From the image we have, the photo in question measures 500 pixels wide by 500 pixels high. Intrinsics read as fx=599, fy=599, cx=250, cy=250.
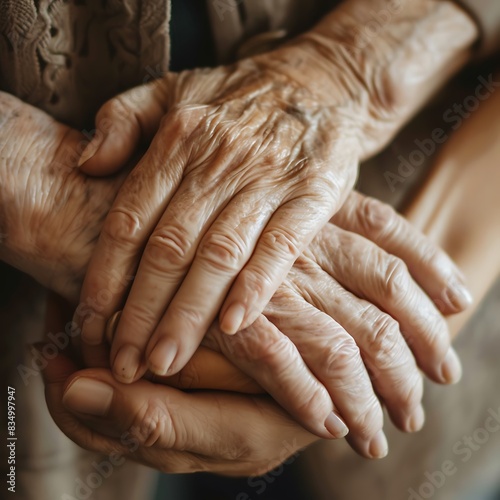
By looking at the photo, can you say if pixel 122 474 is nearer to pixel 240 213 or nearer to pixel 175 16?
pixel 240 213

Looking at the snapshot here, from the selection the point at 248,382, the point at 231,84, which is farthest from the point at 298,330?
the point at 231,84

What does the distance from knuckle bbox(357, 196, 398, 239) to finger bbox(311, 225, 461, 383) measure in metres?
0.04

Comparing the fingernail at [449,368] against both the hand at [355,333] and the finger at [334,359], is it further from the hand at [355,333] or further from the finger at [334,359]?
the finger at [334,359]

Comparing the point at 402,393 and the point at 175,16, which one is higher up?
the point at 175,16

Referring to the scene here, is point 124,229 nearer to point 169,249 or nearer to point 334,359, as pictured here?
point 169,249

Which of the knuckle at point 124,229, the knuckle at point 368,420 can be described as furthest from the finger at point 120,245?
the knuckle at point 368,420

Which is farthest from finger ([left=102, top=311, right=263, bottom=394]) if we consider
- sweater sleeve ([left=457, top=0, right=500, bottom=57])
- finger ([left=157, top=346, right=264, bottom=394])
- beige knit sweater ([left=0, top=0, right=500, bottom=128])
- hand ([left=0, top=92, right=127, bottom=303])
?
sweater sleeve ([left=457, top=0, right=500, bottom=57])

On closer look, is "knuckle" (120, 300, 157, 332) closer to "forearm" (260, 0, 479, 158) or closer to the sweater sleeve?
"forearm" (260, 0, 479, 158)

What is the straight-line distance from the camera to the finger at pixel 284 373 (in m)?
0.66

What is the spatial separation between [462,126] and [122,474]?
84cm

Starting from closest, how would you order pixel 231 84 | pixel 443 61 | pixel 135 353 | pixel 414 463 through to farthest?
pixel 135 353, pixel 231 84, pixel 443 61, pixel 414 463

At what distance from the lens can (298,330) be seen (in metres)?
0.69

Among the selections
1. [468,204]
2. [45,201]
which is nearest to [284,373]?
[45,201]

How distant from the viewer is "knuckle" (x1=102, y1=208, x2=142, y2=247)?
2.21 feet
